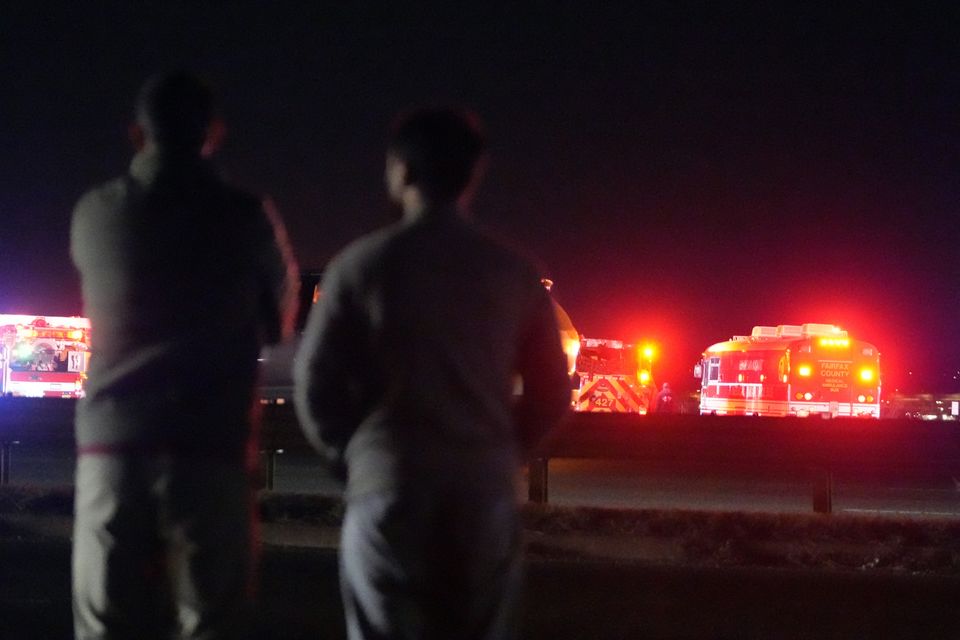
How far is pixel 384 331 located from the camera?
9.00ft

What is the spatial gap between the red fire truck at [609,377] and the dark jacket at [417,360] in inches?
954

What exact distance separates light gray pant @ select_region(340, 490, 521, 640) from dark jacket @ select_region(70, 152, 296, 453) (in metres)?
0.49

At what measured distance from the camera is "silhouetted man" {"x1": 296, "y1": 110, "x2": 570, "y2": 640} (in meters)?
2.70

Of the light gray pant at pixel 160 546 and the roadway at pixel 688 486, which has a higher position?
the light gray pant at pixel 160 546

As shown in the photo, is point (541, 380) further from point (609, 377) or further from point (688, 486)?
point (609, 377)

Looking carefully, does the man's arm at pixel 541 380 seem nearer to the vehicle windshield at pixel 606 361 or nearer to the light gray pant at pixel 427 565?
the light gray pant at pixel 427 565

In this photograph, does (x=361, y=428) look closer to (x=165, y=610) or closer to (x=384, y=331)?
(x=384, y=331)

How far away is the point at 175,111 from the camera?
3154mm

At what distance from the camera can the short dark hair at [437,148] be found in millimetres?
2912

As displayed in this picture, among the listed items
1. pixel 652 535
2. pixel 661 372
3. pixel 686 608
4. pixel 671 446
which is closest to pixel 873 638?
pixel 686 608

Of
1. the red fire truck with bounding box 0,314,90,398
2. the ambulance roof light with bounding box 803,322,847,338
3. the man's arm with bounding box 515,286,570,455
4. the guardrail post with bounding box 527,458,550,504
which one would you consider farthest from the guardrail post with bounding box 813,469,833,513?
the red fire truck with bounding box 0,314,90,398

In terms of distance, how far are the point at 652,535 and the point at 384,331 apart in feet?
28.0

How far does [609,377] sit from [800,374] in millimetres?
4235

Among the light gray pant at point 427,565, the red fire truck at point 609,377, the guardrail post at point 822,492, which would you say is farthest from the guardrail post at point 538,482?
the red fire truck at point 609,377
